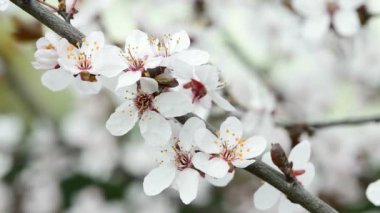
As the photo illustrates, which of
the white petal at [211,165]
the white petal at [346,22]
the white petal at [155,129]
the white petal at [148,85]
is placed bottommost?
the white petal at [346,22]

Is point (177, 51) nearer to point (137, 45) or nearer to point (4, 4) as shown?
point (137, 45)

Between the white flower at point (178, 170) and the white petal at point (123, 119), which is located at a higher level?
the white petal at point (123, 119)

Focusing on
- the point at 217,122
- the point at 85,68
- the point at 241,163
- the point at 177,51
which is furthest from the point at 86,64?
the point at 217,122

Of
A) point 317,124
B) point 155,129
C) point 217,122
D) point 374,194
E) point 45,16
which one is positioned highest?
point 45,16

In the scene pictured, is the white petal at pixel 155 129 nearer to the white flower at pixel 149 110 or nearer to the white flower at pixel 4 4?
the white flower at pixel 149 110

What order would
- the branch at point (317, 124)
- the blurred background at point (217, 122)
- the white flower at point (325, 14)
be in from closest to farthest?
the branch at point (317, 124) → the white flower at point (325, 14) → the blurred background at point (217, 122)

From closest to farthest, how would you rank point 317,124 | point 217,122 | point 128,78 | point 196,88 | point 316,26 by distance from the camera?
1. point 128,78
2. point 196,88
3. point 317,124
4. point 316,26
5. point 217,122

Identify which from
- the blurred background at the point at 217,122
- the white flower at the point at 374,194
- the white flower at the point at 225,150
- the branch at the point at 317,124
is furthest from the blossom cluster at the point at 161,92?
the blurred background at the point at 217,122
